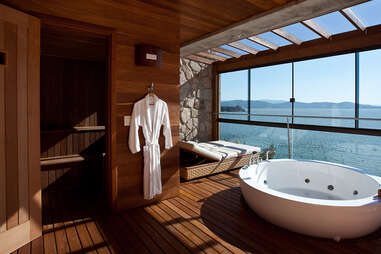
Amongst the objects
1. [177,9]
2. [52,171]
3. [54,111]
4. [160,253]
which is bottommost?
[160,253]

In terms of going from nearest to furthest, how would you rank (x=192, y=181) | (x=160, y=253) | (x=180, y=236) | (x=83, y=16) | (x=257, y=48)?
1. (x=160, y=253)
2. (x=180, y=236)
3. (x=83, y=16)
4. (x=192, y=181)
5. (x=257, y=48)

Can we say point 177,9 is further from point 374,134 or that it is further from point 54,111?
point 374,134

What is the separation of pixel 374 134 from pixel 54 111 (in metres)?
4.73

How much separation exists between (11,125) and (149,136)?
1.29 meters

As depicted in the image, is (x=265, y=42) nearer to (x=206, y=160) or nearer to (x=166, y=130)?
(x=206, y=160)

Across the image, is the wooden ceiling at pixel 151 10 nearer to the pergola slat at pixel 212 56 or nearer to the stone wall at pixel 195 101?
the pergola slat at pixel 212 56

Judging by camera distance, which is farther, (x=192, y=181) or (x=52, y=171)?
(x=192, y=181)

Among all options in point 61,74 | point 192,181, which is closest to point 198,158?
point 192,181

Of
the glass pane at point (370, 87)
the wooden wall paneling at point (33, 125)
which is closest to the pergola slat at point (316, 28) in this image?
the glass pane at point (370, 87)

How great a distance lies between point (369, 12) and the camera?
3102 mm

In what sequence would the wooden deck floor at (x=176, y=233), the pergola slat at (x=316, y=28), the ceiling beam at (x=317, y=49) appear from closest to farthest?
the wooden deck floor at (x=176, y=233) < the pergola slat at (x=316, y=28) < the ceiling beam at (x=317, y=49)

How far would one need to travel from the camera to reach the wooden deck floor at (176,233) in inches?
75.5

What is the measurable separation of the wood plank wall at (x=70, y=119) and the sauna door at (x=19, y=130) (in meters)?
1.18

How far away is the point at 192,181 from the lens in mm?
3689
